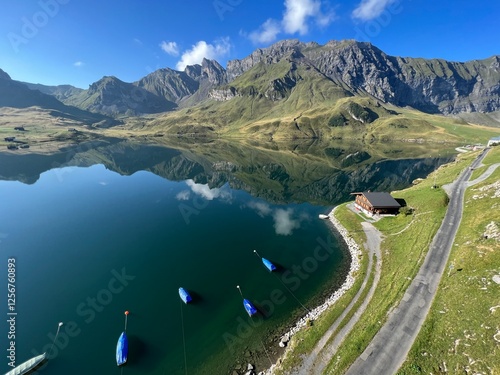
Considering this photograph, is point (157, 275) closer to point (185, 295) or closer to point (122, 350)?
point (185, 295)

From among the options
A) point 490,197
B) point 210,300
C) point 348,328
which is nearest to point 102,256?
point 210,300

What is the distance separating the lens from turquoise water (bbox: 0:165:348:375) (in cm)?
4109

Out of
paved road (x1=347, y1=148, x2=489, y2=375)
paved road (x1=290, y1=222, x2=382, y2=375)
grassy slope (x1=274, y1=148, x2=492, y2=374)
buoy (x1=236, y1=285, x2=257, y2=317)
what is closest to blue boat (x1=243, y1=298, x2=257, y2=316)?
buoy (x1=236, y1=285, x2=257, y2=317)

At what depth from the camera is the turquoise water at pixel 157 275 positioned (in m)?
41.1

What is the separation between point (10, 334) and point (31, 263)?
2713cm

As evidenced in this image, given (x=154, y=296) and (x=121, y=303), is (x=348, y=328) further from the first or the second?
(x=121, y=303)

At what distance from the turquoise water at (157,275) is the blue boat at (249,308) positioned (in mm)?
1363

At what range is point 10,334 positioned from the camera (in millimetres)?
43125

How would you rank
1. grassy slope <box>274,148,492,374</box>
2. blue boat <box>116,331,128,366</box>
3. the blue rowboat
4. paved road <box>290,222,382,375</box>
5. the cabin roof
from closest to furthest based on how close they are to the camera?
paved road <box>290,222,382,375</box> → grassy slope <box>274,148,492,374</box> → blue boat <box>116,331,128,366</box> → the blue rowboat → the cabin roof

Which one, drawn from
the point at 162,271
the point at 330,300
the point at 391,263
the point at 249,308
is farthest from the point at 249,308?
the point at 391,263

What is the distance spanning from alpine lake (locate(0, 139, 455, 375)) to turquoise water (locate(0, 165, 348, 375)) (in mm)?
232

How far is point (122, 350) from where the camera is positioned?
1535 inches

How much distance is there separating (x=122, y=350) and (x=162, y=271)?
2282cm

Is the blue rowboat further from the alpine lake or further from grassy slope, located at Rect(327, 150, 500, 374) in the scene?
grassy slope, located at Rect(327, 150, 500, 374)
